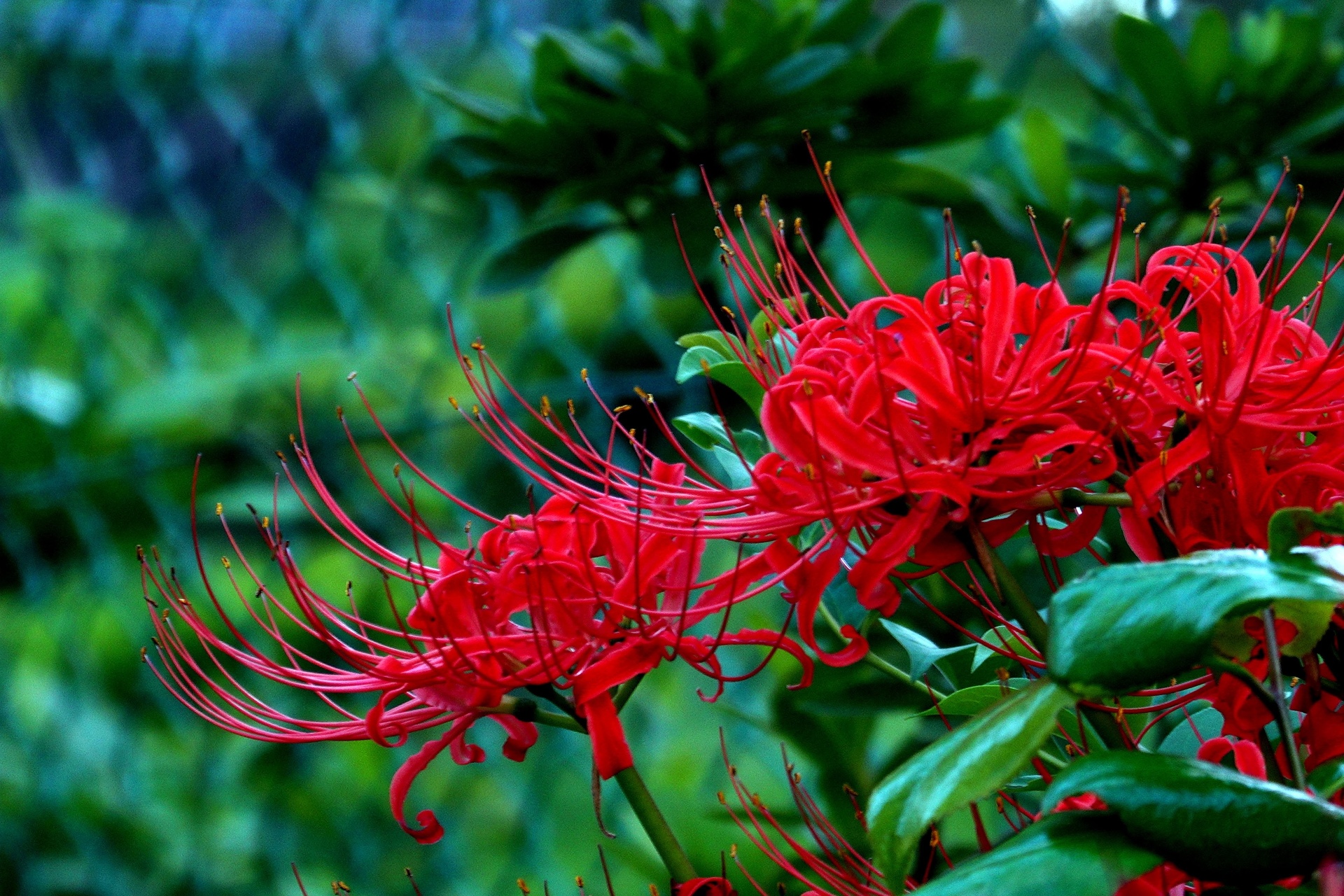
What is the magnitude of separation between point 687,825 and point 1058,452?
39 cm

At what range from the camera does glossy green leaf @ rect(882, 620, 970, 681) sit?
41cm

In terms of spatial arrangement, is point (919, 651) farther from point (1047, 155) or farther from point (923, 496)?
point (1047, 155)

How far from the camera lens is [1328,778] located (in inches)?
10.6

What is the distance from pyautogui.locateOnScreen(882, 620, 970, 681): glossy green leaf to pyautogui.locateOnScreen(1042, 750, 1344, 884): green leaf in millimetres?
158

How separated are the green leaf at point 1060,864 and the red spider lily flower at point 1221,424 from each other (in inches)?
3.8

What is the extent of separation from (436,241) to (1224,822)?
2270 millimetres

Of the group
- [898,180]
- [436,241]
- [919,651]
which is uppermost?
[898,180]

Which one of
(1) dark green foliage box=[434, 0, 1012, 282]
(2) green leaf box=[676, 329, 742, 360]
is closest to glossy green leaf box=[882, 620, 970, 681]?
(2) green leaf box=[676, 329, 742, 360]

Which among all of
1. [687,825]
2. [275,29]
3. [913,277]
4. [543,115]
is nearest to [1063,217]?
[543,115]

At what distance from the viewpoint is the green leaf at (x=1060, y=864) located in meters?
0.23

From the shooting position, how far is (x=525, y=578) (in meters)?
0.36

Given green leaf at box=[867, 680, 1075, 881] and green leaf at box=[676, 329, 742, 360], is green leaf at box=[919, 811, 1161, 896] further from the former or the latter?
green leaf at box=[676, 329, 742, 360]

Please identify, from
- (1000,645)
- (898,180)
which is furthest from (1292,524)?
(898,180)

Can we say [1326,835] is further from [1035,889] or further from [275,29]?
[275,29]
